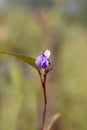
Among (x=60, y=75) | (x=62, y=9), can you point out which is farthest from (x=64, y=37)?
(x=60, y=75)

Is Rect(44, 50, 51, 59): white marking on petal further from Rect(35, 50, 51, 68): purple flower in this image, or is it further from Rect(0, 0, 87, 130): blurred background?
Rect(0, 0, 87, 130): blurred background

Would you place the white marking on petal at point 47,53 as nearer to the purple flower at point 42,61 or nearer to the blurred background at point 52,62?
the purple flower at point 42,61

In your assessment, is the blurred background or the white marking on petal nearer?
the white marking on petal

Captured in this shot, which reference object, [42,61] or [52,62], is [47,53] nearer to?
[42,61]

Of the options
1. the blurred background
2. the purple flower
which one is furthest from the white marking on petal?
the blurred background

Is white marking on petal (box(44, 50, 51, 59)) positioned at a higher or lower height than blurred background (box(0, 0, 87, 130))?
higher

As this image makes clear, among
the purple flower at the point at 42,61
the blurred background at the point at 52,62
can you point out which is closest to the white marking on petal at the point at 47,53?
the purple flower at the point at 42,61

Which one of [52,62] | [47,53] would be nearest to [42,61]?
[47,53]

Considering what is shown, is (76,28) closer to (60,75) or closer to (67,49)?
(67,49)
